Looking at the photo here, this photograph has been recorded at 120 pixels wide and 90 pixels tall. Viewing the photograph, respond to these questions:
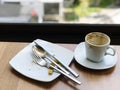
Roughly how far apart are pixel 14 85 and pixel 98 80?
252mm

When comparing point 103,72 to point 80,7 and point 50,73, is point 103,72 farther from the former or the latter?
point 80,7

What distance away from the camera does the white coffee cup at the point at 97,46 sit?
65cm

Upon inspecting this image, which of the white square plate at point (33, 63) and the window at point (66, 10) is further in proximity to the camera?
the window at point (66, 10)

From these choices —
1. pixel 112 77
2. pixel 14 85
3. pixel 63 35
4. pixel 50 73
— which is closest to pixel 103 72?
pixel 112 77

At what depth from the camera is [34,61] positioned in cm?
68

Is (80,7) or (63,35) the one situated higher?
(80,7)

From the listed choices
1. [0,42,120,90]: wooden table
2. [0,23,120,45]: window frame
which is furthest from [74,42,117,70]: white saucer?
[0,23,120,45]: window frame

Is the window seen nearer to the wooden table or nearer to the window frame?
the window frame

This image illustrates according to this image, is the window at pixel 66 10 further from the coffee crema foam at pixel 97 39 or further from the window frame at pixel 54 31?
the coffee crema foam at pixel 97 39

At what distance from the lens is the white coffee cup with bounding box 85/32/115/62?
651 mm

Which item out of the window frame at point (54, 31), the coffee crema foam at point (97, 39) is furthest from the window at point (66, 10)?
the coffee crema foam at point (97, 39)

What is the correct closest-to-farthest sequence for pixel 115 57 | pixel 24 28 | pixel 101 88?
1. pixel 101 88
2. pixel 115 57
3. pixel 24 28

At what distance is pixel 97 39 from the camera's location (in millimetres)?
706

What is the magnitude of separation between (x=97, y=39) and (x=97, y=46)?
66 millimetres
